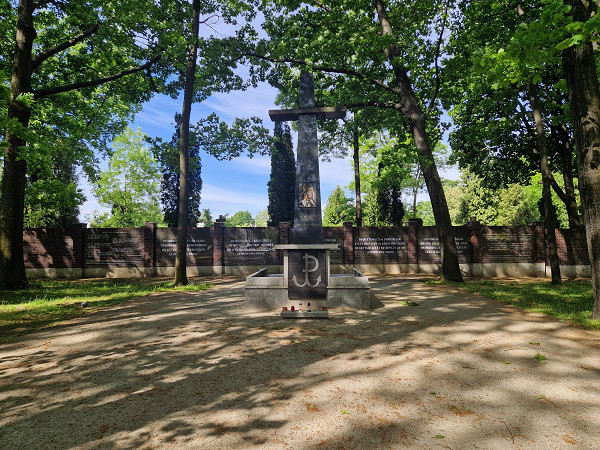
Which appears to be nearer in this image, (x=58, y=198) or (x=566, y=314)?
(x=566, y=314)

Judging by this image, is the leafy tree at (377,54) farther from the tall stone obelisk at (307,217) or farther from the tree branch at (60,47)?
the tree branch at (60,47)

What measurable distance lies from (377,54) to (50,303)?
612 inches

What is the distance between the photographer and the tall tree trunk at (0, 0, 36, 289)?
11.1 m

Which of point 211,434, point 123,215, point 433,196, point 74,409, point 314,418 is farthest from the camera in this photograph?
point 123,215

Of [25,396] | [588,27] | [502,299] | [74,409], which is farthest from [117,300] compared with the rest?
[588,27]

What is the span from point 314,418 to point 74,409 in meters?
2.76

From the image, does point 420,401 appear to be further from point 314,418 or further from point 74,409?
point 74,409

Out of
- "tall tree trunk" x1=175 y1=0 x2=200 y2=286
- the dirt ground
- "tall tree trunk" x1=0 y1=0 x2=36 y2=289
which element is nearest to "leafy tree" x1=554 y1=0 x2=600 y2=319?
the dirt ground

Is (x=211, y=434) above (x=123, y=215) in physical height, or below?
below

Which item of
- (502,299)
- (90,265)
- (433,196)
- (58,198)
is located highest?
(58,198)

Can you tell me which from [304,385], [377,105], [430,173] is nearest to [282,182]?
[377,105]

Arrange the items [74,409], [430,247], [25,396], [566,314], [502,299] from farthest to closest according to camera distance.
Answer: [430,247] < [502,299] < [566,314] < [25,396] < [74,409]

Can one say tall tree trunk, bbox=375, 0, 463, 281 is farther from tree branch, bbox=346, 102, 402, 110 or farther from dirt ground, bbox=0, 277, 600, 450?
dirt ground, bbox=0, 277, 600, 450

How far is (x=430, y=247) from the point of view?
18.1 m
